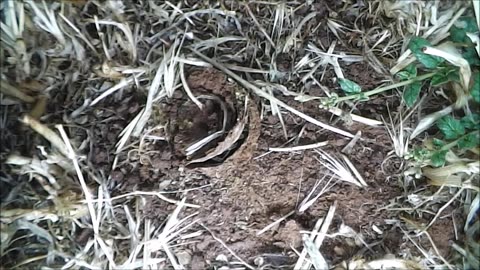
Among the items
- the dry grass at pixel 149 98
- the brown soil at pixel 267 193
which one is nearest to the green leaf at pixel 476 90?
the dry grass at pixel 149 98

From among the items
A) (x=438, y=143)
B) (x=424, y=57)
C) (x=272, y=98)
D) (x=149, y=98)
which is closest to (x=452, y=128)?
(x=438, y=143)

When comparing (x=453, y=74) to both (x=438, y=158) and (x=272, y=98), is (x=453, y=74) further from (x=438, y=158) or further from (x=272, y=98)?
(x=272, y=98)

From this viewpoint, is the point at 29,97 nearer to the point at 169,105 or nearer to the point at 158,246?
the point at 169,105

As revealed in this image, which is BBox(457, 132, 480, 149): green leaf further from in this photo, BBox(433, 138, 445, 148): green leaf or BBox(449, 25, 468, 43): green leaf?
BBox(449, 25, 468, 43): green leaf

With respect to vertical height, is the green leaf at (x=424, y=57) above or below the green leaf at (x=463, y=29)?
below

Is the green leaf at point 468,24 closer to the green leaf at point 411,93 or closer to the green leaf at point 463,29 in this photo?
the green leaf at point 463,29

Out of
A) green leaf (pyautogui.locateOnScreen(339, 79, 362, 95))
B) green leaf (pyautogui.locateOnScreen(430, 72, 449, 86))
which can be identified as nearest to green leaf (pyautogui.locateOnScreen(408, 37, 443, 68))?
green leaf (pyautogui.locateOnScreen(430, 72, 449, 86))

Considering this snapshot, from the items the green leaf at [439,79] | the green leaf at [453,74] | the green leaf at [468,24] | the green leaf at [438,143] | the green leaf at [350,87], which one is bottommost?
the green leaf at [438,143]
